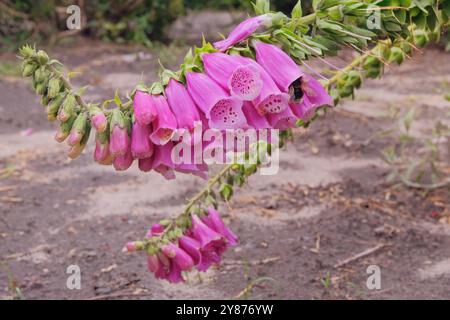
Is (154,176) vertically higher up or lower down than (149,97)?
lower down

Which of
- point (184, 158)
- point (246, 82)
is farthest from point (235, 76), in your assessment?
point (184, 158)

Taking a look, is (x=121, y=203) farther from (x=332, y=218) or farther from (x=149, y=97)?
(x=149, y=97)

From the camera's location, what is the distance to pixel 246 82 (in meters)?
0.95

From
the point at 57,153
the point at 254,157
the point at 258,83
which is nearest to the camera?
the point at 258,83

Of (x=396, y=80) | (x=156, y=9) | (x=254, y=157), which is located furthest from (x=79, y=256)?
(x=156, y=9)

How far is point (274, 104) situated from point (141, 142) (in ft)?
0.56

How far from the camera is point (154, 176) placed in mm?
2611

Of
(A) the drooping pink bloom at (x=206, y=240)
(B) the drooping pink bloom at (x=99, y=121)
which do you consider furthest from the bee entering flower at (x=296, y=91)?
(A) the drooping pink bloom at (x=206, y=240)

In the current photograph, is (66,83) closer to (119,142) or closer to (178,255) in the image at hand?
(119,142)

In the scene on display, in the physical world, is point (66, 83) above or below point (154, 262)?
above

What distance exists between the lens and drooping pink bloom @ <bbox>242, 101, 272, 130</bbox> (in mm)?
956

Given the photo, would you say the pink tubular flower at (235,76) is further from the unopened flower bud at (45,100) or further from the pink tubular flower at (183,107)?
the unopened flower bud at (45,100)

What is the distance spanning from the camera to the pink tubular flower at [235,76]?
0.94 metres

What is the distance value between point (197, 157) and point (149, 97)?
0.31 feet
